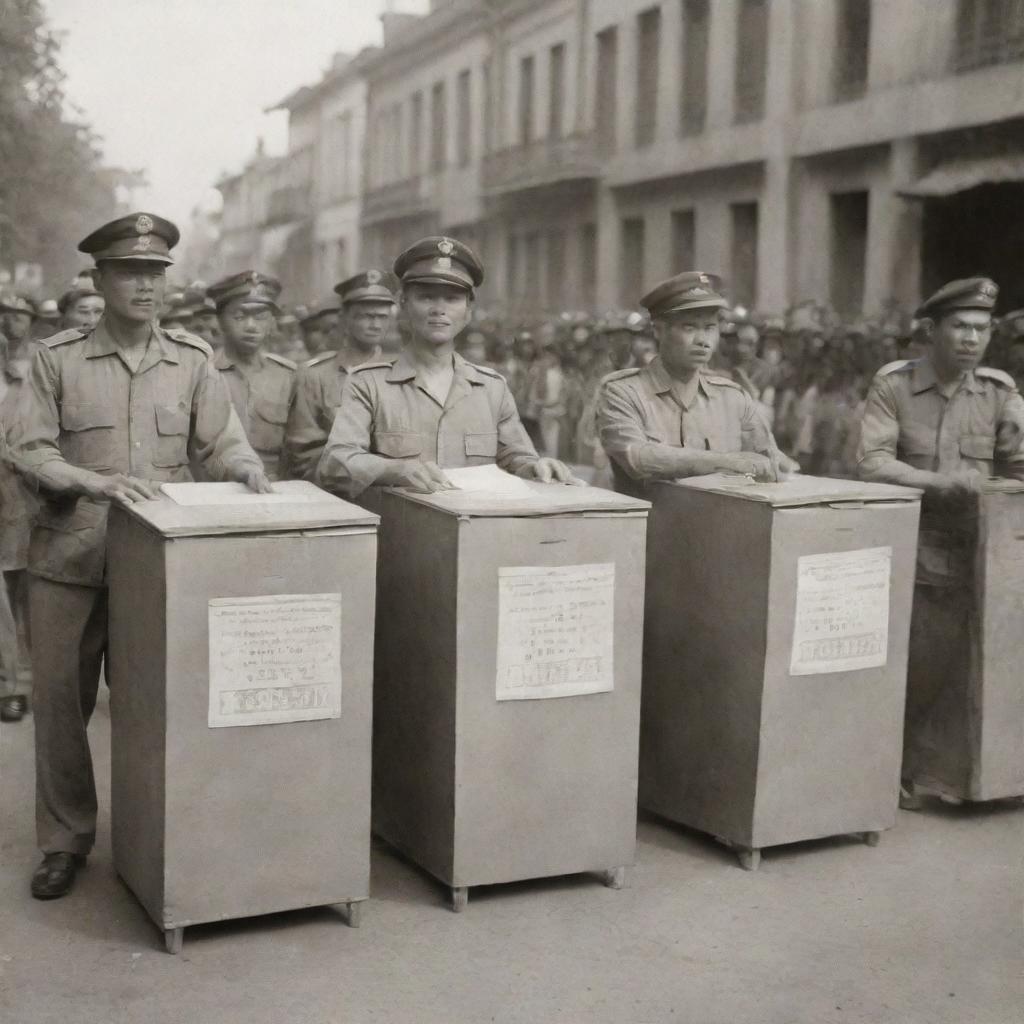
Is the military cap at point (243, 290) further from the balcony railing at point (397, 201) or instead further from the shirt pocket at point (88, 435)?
the balcony railing at point (397, 201)

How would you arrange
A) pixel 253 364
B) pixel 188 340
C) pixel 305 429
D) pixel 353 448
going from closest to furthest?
1. pixel 188 340
2. pixel 353 448
3. pixel 305 429
4. pixel 253 364

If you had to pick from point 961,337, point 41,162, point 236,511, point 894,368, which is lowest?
point 236,511

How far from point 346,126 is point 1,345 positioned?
30.3ft

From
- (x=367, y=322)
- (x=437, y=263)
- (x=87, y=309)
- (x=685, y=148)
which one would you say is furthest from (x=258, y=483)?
(x=685, y=148)

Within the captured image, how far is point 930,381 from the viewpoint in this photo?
555 cm

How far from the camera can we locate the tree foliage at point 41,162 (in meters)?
10.2

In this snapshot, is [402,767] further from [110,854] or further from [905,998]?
[905,998]

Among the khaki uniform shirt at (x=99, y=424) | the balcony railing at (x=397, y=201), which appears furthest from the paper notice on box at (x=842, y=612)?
the balcony railing at (x=397, y=201)

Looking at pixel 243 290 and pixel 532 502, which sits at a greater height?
pixel 243 290

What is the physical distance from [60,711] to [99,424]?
882 millimetres

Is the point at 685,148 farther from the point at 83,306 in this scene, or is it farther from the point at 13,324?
the point at 83,306

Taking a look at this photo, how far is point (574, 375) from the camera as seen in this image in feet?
56.4

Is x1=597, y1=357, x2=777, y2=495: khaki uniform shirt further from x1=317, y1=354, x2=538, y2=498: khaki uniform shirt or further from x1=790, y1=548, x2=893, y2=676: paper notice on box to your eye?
x1=790, y1=548, x2=893, y2=676: paper notice on box

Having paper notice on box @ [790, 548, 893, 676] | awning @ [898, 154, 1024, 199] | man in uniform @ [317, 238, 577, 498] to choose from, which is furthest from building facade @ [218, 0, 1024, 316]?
man in uniform @ [317, 238, 577, 498]
